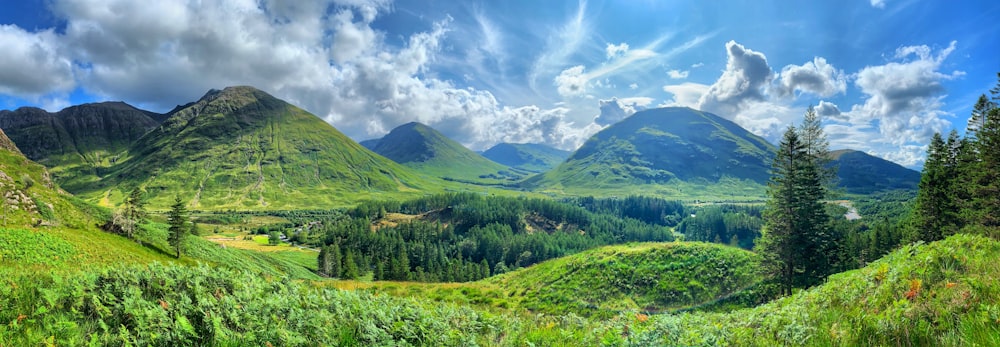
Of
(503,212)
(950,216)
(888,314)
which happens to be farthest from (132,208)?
(503,212)

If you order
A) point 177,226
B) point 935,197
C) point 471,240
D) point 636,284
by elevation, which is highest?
point 935,197

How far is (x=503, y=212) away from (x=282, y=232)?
110 m

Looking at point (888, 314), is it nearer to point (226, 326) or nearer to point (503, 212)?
point (226, 326)

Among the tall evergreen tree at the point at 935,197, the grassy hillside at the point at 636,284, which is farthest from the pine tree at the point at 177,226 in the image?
the tall evergreen tree at the point at 935,197

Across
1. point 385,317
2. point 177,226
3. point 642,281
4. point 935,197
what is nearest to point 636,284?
point 642,281

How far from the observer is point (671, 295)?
3272cm

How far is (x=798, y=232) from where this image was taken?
34.2 metres

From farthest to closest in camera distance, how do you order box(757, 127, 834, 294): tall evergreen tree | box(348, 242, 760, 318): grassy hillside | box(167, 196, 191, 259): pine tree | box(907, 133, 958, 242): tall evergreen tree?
box(167, 196, 191, 259): pine tree → box(907, 133, 958, 242): tall evergreen tree → box(757, 127, 834, 294): tall evergreen tree → box(348, 242, 760, 318): grassy hillside

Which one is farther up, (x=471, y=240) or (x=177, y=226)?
(x=177, y=226)

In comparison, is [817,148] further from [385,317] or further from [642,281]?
[385,317]

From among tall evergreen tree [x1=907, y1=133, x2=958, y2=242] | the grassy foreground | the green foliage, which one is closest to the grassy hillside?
the grassy foreground

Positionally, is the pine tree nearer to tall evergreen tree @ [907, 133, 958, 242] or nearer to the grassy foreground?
the grassy foreground

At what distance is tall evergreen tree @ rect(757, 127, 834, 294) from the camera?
3397 cm

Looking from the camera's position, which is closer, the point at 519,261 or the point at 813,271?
the point at 813,271
